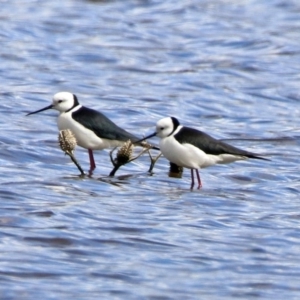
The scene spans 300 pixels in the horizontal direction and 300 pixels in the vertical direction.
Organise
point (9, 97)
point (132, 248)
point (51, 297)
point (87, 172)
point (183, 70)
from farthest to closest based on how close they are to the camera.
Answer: point (183, 70)
point (9, 97)
point (87, 172)
point (132, 248)
point (51, 297)

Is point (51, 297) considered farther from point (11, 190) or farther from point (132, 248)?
point (11, 190)

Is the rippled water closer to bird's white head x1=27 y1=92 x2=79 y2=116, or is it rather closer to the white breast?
the white breast

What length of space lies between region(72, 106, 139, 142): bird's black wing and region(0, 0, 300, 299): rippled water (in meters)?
0.36

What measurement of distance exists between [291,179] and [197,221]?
2.09 metres

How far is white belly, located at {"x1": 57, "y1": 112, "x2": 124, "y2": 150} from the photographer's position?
9992mm

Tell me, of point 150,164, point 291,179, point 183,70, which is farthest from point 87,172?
point 183,70

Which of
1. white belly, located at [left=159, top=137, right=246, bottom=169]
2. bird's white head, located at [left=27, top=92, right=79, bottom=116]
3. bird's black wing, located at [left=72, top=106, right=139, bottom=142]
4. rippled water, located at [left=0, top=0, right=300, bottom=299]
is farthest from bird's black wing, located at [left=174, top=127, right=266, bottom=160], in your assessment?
bird's white head, located at [left=27, top=92, right=79, bottom=116]

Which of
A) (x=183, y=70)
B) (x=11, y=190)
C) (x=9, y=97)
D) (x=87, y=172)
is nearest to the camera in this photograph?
(x=11, y=190)

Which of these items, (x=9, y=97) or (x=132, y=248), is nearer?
(x=132, y=248)

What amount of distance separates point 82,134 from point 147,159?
1.27 metres

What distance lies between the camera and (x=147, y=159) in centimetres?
1109

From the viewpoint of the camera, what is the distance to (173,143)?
9.48m

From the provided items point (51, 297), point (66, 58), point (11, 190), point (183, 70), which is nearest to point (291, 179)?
point (11, 190)

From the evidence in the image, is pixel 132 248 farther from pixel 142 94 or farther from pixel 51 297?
pixel 142 94
